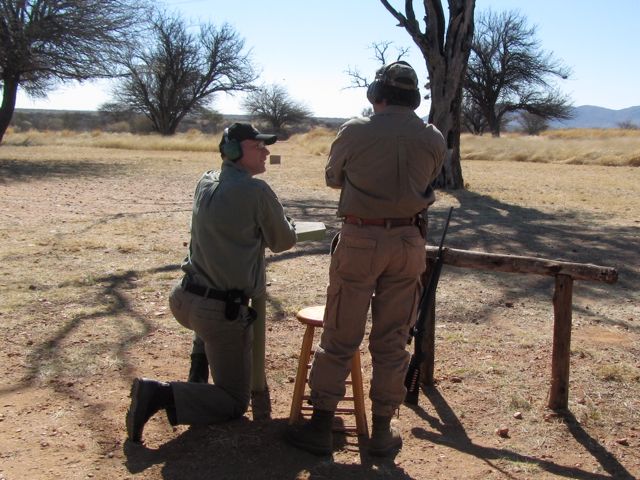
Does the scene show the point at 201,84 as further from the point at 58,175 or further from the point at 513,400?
the point at 513,400

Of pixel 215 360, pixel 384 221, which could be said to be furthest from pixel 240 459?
pixel 384 221

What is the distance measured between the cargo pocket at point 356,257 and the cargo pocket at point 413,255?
6.2 inches

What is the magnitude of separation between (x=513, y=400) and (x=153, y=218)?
7.20 meters

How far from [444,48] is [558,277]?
994 cm

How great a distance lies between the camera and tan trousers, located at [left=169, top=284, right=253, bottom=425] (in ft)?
11.7

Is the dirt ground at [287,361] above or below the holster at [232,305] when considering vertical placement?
below

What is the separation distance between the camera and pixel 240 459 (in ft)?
11.4

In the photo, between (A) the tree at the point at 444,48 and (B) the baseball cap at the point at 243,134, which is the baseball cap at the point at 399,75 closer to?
(B) the baseball cap at the point at 243,134

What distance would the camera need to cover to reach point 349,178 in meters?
3.40

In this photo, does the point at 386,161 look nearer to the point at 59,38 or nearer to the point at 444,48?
the point at 444,48

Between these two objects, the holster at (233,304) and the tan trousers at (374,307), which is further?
the holster at (233,304)

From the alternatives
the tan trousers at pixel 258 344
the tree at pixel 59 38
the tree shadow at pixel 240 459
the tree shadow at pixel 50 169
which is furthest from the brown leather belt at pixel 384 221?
the tree at pixel 59 38

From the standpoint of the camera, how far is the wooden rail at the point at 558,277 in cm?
395

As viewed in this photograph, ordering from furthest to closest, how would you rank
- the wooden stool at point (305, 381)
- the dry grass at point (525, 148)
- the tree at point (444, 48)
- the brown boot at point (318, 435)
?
the dry grass at point (525, 148) → the tree at point (444, 48) → the wooden stool at point (305, 381) → the brown boot at point (318, 435)
